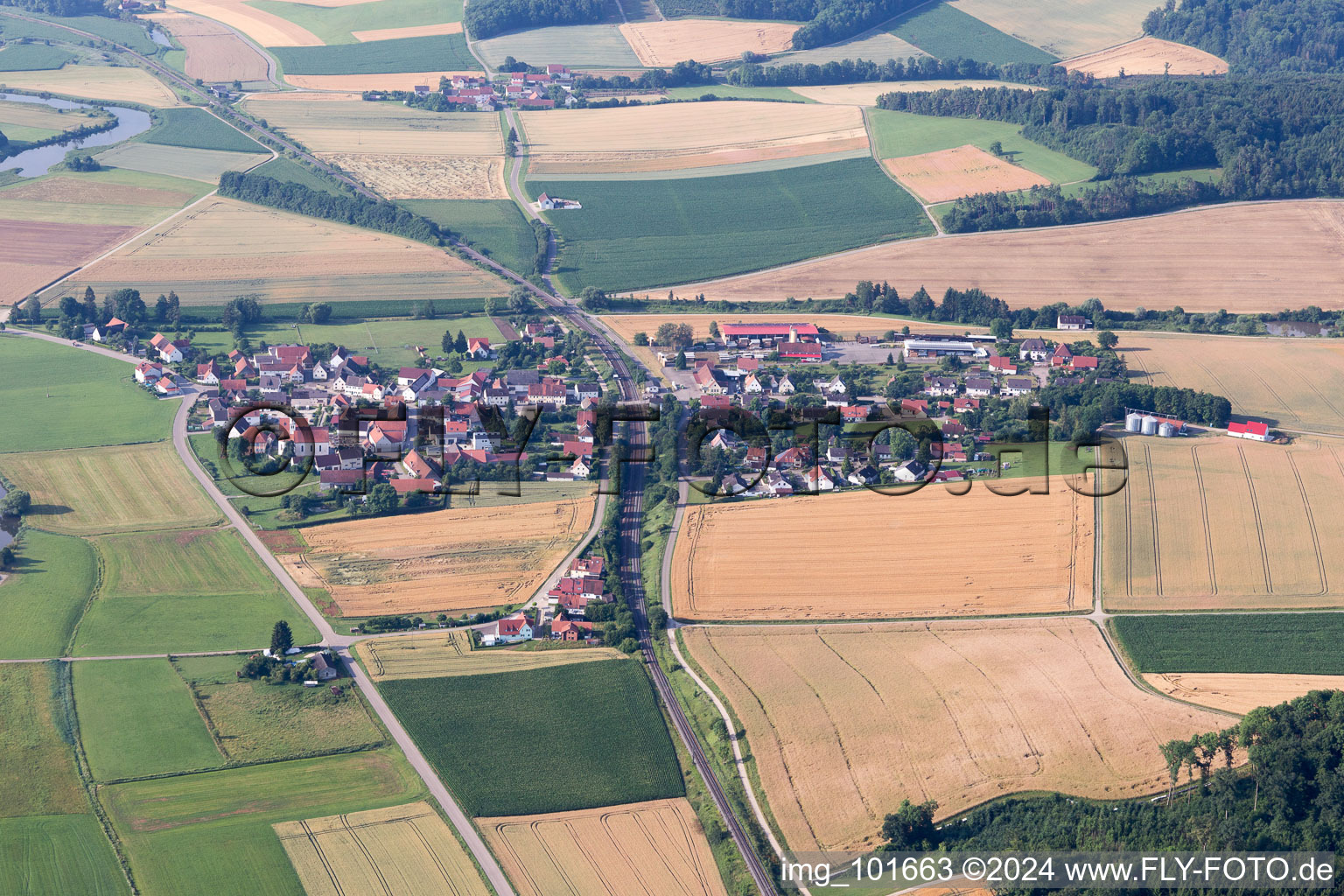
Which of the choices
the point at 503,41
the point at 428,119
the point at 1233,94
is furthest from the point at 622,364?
the point at 503,41

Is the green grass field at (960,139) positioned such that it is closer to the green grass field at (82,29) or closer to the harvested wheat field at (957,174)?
the harvested wheat field at (957,174)

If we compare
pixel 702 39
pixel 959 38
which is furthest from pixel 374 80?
pixel 959 38

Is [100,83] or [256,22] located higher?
[256,22]

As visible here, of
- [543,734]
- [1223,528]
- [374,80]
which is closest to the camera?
[543,734]

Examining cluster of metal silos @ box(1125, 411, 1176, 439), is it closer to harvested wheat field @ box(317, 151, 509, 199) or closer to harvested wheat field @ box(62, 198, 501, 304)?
harvested wheat field @ box(62, 198, 501, 304)

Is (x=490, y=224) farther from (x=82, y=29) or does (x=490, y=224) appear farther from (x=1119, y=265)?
(x=82, y=29)

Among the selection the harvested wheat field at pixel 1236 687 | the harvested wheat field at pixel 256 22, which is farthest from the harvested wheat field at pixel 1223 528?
the harvested wheat field at pixel 256 22

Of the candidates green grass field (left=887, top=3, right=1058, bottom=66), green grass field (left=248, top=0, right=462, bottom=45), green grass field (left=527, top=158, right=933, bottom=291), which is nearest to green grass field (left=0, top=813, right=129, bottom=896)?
green grass field (left=527, top=158, right=933, bottom=291)

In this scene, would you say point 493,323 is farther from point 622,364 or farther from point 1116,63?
point 1116,63
